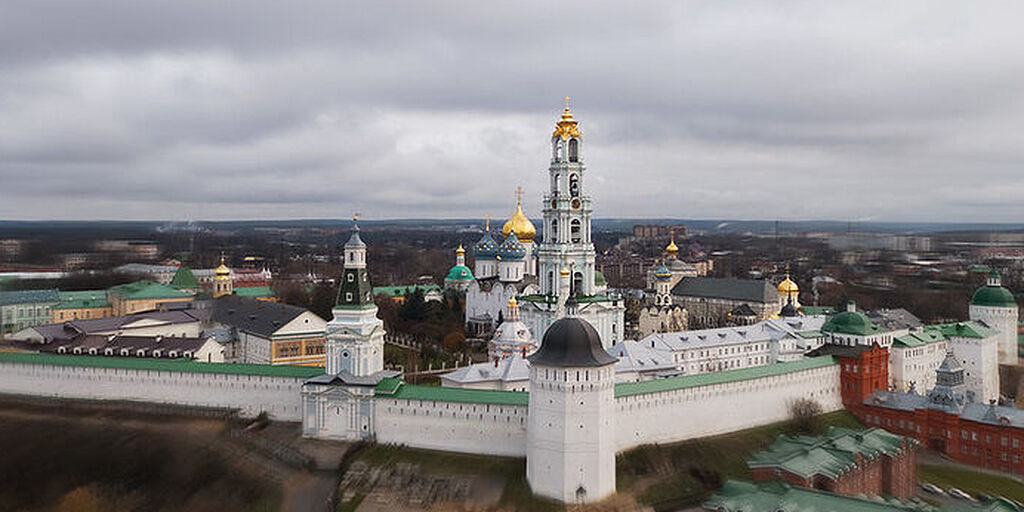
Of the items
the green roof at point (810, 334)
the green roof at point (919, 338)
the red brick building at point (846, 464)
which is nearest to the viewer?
the red brick building at point (846, 464)

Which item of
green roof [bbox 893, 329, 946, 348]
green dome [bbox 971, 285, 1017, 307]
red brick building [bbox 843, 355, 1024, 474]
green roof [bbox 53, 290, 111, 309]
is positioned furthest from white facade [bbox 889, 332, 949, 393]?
green roof [bbox 53, 290, 111, 309]

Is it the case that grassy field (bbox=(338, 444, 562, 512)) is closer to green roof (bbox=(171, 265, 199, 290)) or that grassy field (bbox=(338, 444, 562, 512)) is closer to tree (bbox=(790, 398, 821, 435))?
tree (bbox=(790, 398, 821, 435))

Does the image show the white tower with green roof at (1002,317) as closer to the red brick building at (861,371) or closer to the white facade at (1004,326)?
the white facade at (1004,326)

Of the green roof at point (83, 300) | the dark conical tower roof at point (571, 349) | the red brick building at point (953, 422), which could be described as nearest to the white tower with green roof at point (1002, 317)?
the red brick building at point (953, 422)

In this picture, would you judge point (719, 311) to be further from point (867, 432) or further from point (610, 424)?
point (610, 424)

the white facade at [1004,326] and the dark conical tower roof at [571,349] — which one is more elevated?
the dark conical tower roof at [571,349]

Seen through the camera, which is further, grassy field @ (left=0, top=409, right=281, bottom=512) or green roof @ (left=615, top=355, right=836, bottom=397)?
green roof @ (left=615, top=355, right=836, bottom=397)
